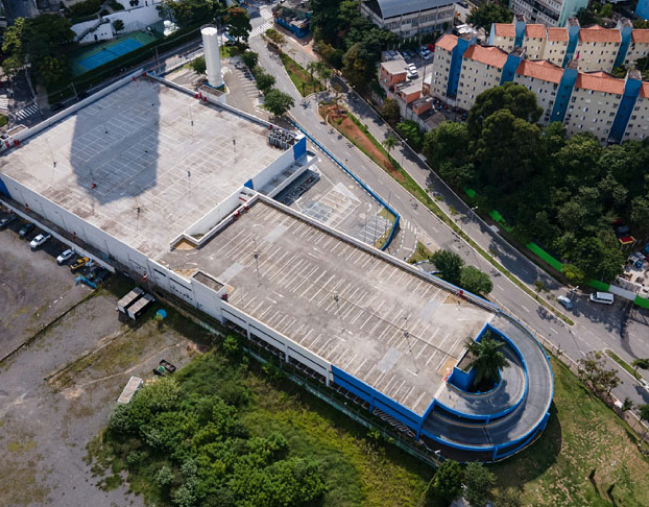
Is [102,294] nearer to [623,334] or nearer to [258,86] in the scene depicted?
[258,86]

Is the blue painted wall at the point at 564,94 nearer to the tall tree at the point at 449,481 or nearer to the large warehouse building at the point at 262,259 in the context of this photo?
the large warehouse building at the point at 262,259

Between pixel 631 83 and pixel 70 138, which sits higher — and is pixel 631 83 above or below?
above

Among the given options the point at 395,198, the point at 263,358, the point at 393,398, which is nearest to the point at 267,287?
the point at 263,358

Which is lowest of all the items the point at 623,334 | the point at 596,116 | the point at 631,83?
the point at 623,334

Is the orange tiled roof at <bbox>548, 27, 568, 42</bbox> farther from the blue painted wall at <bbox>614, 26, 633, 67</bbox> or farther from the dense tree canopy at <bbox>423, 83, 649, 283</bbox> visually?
the dense tree canopy at <bbox>423, 83, 649, 283</bbox>

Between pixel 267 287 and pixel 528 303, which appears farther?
pixel 528 303

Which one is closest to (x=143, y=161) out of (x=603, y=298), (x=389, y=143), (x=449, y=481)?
(x=389, y=143)

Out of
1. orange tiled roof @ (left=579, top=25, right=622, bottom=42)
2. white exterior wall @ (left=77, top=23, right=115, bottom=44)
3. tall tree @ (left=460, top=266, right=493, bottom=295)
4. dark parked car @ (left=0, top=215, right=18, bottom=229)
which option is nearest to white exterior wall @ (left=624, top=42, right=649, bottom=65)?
orange tiled roof @ (left=579, top=25, right=622, bottom=42)

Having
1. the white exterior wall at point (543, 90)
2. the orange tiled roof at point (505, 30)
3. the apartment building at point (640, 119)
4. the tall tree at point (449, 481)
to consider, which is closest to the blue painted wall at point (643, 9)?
the orange tiled roof at point (505, 30)
